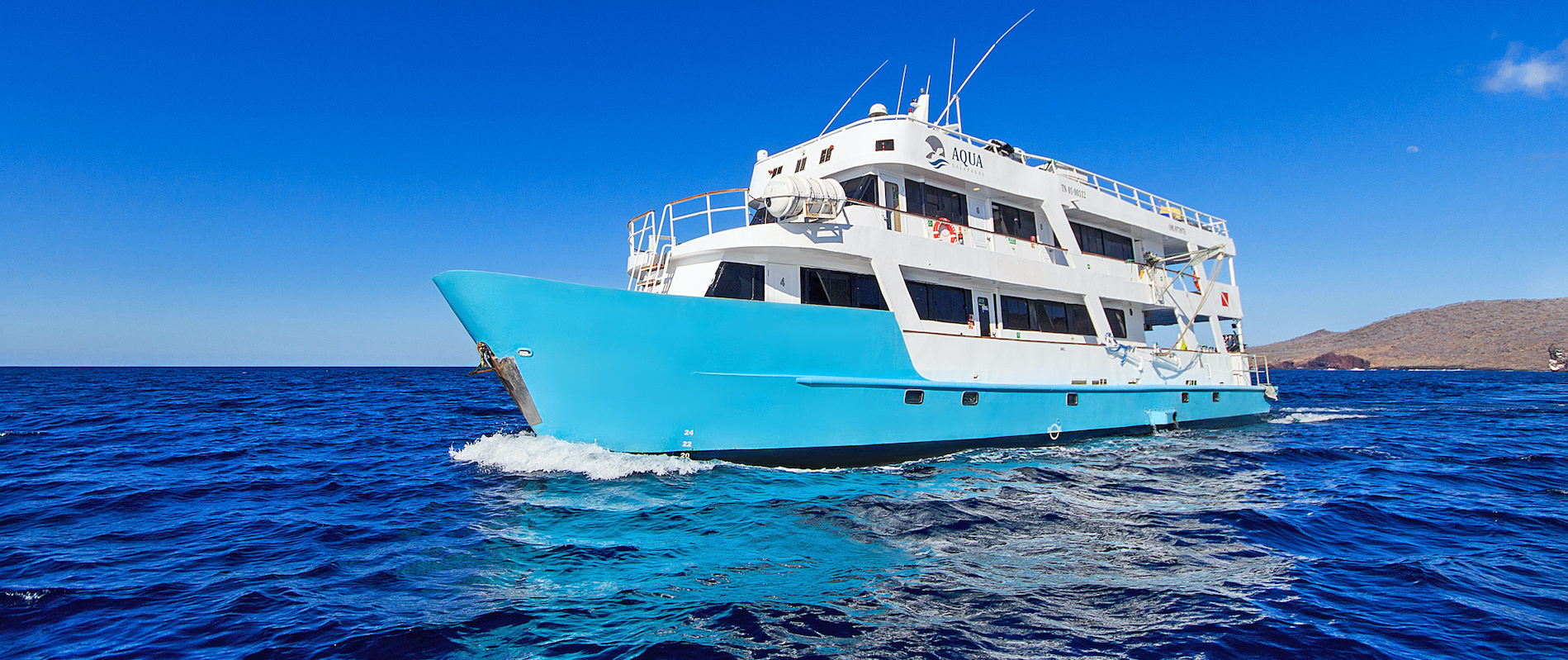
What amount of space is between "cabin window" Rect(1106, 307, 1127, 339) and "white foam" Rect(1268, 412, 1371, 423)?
21.1ft

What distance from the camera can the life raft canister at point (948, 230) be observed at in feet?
36.1

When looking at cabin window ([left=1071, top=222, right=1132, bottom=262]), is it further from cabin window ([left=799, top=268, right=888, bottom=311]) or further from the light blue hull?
the light blue hull

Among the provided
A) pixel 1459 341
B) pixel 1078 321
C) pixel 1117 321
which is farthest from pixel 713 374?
pixel 1459 341

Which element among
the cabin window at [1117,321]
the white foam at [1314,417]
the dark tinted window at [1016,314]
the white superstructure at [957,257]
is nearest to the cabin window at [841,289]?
the white superstructure at [957,257]

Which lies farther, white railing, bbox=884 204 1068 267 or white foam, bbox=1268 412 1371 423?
white foam, bbox=1268 412 1371 423

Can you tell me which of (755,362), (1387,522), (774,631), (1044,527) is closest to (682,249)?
(755,362)

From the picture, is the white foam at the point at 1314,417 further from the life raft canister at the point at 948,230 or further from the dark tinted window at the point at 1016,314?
the life raft canister at the point at 948,230

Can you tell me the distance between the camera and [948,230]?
11172 mm

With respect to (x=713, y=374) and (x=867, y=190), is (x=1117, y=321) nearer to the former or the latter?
(x=867, y=190)

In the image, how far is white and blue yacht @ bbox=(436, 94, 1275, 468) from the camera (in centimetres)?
795

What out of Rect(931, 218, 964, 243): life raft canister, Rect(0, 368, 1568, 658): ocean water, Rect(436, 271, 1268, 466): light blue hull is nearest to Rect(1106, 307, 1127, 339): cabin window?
Rect(0, 368, 1568, 658): ocean water

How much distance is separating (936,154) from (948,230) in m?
1.29

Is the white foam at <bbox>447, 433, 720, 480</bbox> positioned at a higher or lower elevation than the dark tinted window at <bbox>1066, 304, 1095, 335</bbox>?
lower

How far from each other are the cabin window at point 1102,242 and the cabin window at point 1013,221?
3.67 ft
